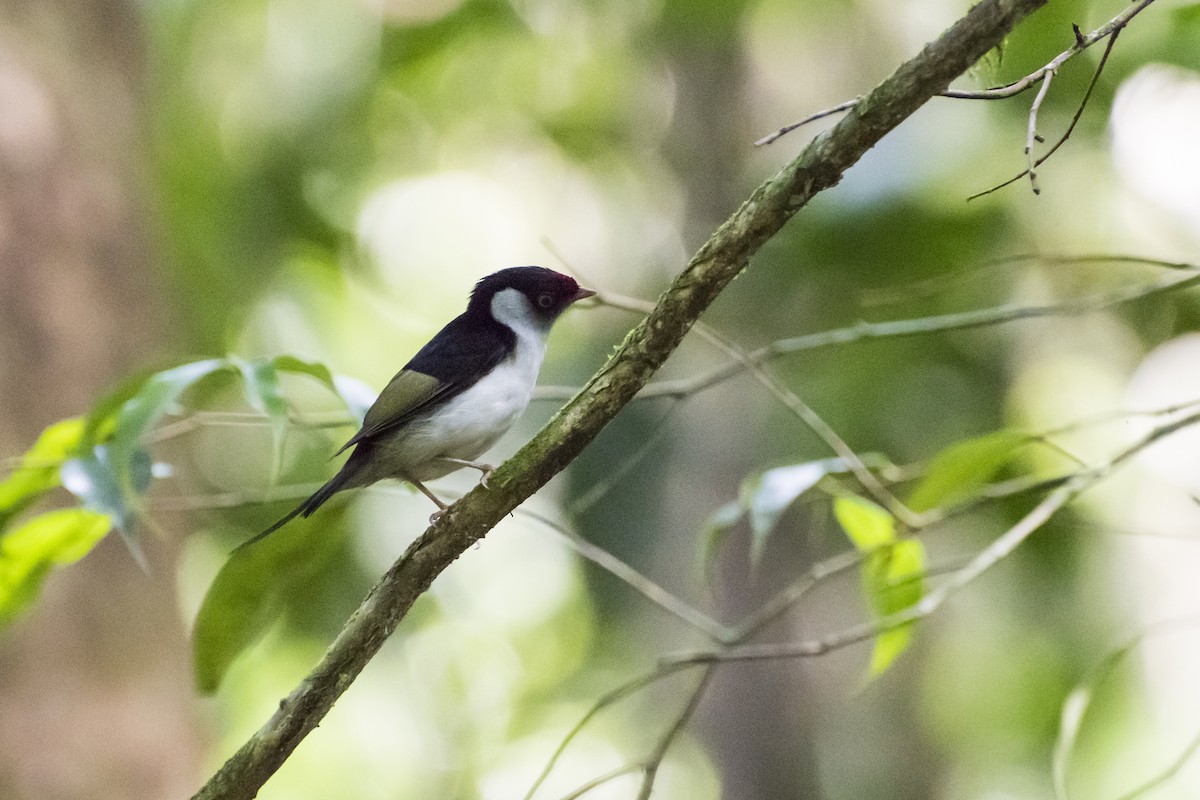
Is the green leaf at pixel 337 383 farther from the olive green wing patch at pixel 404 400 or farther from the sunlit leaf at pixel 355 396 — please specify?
the olive green wing patch at pixel 404 400

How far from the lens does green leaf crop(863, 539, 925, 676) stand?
308 cm

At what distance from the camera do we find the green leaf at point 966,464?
2.89 meters

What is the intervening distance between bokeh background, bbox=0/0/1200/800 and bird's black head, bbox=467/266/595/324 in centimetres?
105

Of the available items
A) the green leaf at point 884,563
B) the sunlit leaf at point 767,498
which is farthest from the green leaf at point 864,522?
the sunlit leaf at point 767,498

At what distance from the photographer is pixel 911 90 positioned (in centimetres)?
202

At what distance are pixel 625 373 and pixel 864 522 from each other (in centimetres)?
110

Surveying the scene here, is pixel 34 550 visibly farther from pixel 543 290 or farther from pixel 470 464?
pixel 543 290

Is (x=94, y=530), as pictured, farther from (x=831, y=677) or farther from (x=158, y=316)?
(x=831, y=677)

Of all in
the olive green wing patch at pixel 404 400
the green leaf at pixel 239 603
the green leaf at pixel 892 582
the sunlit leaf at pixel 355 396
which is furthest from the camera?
the olive green wing patch at pixel 404 400

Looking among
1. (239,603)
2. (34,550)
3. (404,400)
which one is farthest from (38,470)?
(404,400)

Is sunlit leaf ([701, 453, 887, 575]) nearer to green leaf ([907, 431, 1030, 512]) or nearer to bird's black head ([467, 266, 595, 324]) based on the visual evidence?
green leaf ([907, 431, 1030, 512])

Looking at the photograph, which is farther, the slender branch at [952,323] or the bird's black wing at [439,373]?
the bird's black wing at [439,373]

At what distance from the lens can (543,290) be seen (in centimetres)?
407

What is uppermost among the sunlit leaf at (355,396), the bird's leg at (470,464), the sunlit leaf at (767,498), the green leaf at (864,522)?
the sunlit leaf at (355,396)
